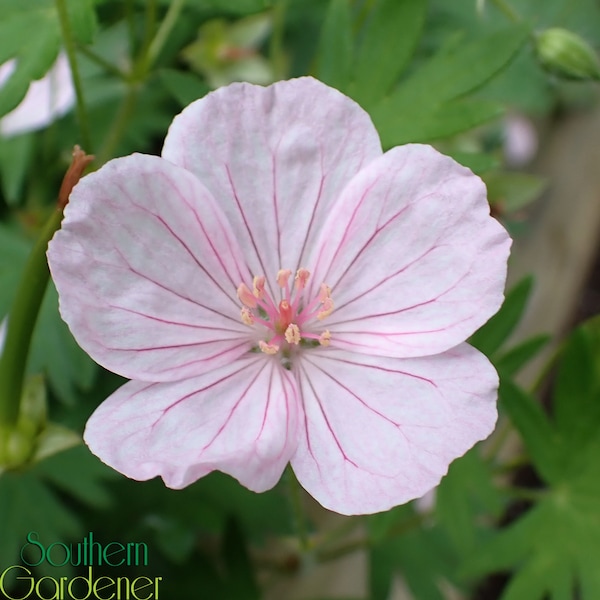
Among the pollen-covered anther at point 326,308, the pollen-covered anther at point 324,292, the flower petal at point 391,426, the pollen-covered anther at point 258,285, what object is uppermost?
the pollen-covered anther at point 258,285

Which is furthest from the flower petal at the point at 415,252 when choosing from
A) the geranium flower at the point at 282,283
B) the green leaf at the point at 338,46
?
the green leaf at the point at 338,46

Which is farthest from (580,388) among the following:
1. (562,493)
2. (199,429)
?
(199,429)

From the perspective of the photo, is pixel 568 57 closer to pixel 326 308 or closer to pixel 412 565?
pixel 326 308

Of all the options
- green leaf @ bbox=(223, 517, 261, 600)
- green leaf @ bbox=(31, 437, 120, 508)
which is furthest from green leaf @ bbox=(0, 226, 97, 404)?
green leaf @ bbox=(223, 517, 261, 600)

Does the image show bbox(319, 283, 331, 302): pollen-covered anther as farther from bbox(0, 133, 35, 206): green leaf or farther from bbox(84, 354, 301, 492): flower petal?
bbox(0, 133, 35, 206): green leaf

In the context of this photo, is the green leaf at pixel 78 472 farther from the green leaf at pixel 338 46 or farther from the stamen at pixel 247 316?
the green leaf at pixel 338 46

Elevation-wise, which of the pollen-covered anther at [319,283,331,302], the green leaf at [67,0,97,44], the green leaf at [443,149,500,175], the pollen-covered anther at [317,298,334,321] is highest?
the green leaf at [67,0,97,44]
